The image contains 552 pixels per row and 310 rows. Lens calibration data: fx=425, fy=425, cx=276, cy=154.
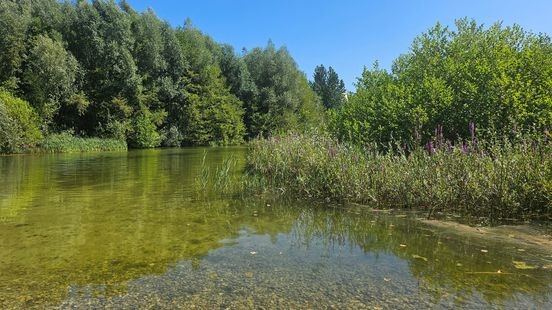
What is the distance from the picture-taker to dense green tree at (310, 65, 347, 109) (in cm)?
12812

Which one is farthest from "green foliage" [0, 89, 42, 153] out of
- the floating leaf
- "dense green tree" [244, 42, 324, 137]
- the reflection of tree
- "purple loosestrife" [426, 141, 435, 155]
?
"dense green tree" [244, 42, 324, 137]

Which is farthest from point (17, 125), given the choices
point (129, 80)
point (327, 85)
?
point (327, 85)

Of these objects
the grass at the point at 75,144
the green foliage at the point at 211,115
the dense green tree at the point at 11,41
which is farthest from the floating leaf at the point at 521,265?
the green foliage at the point at 211,115

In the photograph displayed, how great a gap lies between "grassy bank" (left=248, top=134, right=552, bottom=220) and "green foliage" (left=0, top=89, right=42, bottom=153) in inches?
1193

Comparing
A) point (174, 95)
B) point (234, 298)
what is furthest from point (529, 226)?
point (174, 95)

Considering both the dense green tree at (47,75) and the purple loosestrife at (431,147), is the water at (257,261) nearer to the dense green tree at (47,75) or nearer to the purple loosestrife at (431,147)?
the purple loosestrife at (431,147)

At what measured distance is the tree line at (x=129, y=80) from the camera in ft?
145

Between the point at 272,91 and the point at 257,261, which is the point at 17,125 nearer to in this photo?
the point at 257,261

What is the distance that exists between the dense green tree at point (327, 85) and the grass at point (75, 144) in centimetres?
8489

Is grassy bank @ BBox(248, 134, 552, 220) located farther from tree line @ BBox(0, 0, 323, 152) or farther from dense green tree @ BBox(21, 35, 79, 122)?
dense green tree @ BBox(21, 35, 79, 122)

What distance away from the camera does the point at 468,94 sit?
1345cm

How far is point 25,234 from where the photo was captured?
7.66 meters

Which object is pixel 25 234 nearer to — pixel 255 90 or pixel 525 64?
pixel 525 64

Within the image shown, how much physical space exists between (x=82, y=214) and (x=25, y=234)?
204 centimetres
